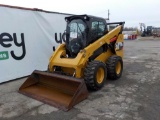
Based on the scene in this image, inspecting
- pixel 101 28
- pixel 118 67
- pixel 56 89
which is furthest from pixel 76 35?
pixel 118 67

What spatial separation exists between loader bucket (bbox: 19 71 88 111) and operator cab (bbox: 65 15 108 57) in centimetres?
109

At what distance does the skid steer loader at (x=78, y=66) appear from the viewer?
14.7 ft

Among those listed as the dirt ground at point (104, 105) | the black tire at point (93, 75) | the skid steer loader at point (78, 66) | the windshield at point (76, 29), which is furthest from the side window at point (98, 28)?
the dirt ground at point (104, 105)

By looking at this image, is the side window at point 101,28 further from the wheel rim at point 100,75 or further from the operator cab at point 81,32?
the wheel rim at point 100,75

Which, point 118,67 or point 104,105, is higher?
point 118,67

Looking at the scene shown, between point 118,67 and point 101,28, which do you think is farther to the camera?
point 118,67

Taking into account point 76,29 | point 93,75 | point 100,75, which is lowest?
point 100,75

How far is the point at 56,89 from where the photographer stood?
4.93 metres

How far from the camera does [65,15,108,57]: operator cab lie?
17.5 feet

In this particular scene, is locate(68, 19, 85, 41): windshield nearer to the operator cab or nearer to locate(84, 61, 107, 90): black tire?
the operator cab

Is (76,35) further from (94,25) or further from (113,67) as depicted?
(113,67)

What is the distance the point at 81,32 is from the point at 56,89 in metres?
1.72

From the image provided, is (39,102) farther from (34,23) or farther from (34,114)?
(34,23)

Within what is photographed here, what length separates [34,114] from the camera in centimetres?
390
